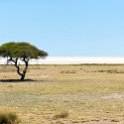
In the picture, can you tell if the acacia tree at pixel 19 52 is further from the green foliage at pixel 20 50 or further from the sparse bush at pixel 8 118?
the sparse bush at pixel 8 118

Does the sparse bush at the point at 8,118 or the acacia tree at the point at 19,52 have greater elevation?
the acacia tree at the point at 19,52

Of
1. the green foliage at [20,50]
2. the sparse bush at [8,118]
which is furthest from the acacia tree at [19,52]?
the sparse bush at [8,118]

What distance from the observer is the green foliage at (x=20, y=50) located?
219 feet

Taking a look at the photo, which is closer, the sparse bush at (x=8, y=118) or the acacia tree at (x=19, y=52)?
the sparse bush at (x=8, y=118)

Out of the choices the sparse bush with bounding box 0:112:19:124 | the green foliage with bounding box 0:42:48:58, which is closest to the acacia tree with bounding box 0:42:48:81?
the green foliage with bounding box 0:42:48:58

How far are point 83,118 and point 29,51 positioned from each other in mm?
46420

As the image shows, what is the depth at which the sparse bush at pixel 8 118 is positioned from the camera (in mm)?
19844

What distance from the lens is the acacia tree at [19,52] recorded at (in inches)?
2628

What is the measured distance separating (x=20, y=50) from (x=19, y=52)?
0.76m

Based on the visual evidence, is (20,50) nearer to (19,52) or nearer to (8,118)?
(19,52)

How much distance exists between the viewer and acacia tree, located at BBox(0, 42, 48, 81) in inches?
2628

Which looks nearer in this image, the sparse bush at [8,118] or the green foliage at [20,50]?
the sparse bush at [8,118]

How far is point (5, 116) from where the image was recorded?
1998 cm

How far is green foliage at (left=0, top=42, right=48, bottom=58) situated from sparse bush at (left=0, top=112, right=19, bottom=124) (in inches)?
1828
